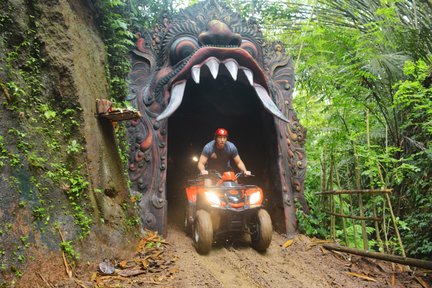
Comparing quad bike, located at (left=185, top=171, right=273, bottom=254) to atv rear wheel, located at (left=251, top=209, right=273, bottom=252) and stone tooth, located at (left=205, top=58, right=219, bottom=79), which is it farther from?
stone tooth, located at (left=205, top=58, right=219, bottom=79)

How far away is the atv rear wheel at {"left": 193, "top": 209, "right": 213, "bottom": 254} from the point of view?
3982 millimetres

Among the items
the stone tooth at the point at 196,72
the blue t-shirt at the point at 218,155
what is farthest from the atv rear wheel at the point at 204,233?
the stone tooth at the point at 196,72

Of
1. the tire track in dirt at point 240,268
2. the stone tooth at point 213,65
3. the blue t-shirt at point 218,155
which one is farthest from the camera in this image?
the blue t-shirt at point 218,155

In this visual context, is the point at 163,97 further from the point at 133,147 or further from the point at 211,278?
the point at 211,278

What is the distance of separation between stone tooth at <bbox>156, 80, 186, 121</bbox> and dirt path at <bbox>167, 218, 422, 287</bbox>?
6.51ft

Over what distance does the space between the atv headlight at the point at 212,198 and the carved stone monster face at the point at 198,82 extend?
992mm

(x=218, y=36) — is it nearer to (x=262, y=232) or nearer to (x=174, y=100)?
(x=174, y=100)

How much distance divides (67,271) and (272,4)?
26.0 feet

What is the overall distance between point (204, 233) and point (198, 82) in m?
2.47

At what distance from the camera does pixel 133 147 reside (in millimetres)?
4965

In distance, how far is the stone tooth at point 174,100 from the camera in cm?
479

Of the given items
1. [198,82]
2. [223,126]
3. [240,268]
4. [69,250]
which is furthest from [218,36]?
[69,250]

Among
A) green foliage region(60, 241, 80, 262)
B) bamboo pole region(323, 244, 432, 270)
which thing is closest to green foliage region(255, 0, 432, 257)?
bamboo pole region(323, 244, 432, 270)

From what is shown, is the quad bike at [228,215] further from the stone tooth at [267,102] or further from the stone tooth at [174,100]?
the stone tooth at [267,102]
